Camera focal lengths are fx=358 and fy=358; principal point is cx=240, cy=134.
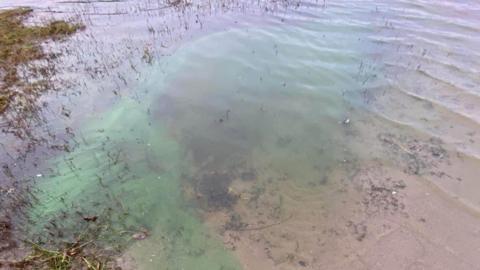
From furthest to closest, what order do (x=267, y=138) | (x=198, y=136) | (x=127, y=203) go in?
1. (x=198, y=136)
2. (x=267, y=138)
3. (x=127, y=203)

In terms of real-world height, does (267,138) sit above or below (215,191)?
above

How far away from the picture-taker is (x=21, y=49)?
1128cm

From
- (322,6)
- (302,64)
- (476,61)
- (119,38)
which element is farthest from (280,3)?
(476,61)

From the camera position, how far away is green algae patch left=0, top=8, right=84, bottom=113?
9375mm

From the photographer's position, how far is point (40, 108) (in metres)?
8.74

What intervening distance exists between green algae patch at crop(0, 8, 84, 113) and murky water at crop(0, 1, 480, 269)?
1297 mm

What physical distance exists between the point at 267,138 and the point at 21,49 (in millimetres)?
8713

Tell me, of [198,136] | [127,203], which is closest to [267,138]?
[198,136]

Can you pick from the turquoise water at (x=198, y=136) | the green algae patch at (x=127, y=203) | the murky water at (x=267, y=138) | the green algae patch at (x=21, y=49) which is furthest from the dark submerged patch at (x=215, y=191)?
the green algae patch at (x=21, y=49)

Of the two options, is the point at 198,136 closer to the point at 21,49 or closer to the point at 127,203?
the point at 127,203

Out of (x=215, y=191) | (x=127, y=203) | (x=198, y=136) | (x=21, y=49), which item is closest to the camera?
(x=127, y=203)

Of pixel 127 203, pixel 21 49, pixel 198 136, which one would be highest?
pixel 21 49

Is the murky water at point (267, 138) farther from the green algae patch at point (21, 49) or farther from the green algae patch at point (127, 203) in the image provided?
the green algae patch at point (21, 49)

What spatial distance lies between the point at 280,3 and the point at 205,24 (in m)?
3.17
